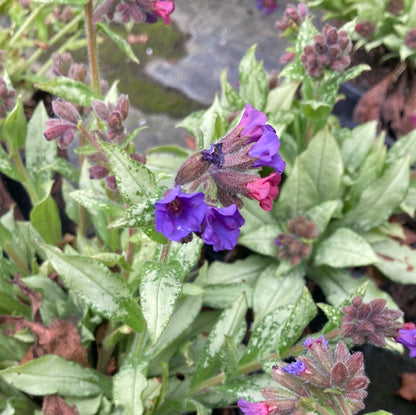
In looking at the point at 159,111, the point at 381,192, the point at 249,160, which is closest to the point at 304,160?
the point at 381,192

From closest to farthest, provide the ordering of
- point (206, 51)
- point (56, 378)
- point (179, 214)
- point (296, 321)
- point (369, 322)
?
point (179, 214), point (369, 322), point (296, 321), point (56, 378), point (206, 51)

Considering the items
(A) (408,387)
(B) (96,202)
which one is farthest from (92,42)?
(A) (408,387)

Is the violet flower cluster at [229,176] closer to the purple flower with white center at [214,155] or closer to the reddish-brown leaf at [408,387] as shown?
the purple flower with white center at [214,155]

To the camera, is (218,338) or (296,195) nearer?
(218,338)

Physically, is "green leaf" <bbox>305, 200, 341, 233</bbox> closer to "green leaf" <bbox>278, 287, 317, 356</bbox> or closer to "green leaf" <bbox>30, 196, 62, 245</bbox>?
"green leaf" <bbox>278, 287, 317, 356</bbox>

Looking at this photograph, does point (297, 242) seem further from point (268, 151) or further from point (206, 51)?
point (206, 51)

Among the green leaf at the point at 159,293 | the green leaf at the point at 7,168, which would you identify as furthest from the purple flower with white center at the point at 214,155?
the green leaf at the point at 7,168

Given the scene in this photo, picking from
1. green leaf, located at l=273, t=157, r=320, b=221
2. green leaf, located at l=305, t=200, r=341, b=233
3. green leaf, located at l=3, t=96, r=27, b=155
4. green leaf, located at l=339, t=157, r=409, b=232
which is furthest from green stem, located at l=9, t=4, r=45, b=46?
green leaf, located at l=339, t=157, r=409, b=232

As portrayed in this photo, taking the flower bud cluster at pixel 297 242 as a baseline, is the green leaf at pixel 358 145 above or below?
above
